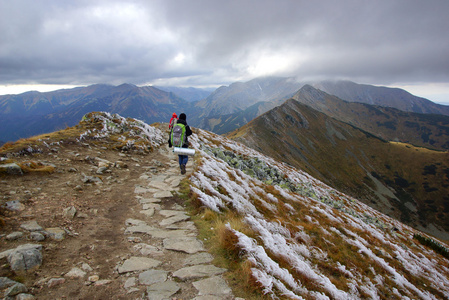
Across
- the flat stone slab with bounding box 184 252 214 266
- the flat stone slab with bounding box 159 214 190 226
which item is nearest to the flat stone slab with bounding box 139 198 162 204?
the flat stone slab with bounding box 159 214 190 226

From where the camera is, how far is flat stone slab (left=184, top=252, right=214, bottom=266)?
20.0 ft

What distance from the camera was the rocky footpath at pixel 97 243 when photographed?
188 inches

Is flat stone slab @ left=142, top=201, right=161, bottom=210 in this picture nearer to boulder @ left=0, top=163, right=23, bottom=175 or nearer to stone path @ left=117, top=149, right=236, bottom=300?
stone path @ left=117, top=149, right=236, bottom=300

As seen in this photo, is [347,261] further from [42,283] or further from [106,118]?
[106,118]

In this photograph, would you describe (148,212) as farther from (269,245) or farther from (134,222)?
(269,245)

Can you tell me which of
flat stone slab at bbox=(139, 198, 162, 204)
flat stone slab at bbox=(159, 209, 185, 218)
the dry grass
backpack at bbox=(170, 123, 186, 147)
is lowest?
flat stone slab at bbox=(159, 209, 185, 218)

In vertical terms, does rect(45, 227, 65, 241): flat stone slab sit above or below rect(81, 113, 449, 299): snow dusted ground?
above

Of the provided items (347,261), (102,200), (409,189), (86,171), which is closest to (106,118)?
(86,171)

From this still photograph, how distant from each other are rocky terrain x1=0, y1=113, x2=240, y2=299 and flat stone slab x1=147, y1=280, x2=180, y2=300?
0.08 ft

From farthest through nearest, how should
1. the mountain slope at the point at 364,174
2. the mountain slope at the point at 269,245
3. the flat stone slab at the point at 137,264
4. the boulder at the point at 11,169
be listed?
1. the mountain slope at the point at 364,174
2. the boulder at the point at 11,169
3. the mountain slope at the point at 269,245
4. the flat stone slab at the point at 137,264

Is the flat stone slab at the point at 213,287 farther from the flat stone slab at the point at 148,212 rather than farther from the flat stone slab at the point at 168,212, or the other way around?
the flat stone slab at the point at 148,212

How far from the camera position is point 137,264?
232 inches

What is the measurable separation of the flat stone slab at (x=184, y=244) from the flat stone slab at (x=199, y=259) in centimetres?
26

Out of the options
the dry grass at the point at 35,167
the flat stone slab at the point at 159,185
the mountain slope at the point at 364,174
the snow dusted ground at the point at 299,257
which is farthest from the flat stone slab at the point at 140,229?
the mountain slope at the point at 364,174
